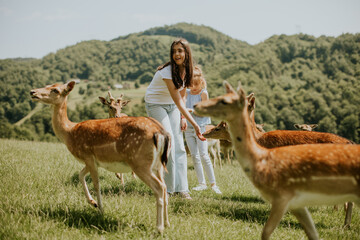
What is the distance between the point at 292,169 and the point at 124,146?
6.85 feet

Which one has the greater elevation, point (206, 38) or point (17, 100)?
point (206, 38)

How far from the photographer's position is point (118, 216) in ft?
13.2

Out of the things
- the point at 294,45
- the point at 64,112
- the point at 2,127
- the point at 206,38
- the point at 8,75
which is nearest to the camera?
the point at 64,112

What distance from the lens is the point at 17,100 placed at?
7188cm

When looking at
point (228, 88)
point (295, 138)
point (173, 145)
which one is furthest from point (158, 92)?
point (295, 138)

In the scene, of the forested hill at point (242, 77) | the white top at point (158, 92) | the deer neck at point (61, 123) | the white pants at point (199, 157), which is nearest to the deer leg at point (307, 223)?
the white top at point (158, 92)

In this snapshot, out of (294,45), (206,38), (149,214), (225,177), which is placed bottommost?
(225,177)

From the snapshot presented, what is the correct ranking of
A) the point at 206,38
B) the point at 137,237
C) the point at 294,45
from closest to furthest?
the point at 137,237
the point at 294,45
the point at 206,38

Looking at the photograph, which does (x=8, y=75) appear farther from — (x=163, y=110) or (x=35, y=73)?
(x=163, y=110)

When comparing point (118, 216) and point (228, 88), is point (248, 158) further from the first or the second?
point (118, 216)

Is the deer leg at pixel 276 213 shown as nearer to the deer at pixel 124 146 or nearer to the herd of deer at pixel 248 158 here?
the herd of deer at pixel 248 158

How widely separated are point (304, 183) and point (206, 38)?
147620 mm

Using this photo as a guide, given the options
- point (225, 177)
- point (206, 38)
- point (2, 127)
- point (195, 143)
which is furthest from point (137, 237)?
point (206, 38)

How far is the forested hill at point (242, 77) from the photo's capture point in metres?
52.1
